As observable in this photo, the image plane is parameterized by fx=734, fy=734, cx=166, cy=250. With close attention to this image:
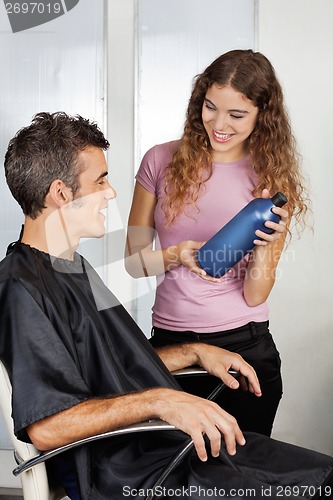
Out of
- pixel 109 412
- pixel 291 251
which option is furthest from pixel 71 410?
pixel 291 251

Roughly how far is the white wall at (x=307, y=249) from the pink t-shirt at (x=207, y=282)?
115 cm

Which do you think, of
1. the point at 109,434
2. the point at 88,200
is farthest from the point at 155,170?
the point at 109,434

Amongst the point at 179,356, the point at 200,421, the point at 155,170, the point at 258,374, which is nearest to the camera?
the point at 200,421

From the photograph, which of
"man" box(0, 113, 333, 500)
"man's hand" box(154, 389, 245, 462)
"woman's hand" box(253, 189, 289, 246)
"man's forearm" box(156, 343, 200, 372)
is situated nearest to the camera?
"man's hand" box(154, 389, 245, 462)

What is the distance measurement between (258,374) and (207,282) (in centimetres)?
30

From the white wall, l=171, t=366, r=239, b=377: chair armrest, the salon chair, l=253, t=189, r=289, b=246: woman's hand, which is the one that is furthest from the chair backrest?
the white wall

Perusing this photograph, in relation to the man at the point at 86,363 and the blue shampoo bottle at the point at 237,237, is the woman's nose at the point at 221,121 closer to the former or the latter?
the blue shampoo bottle at the point at 237,237

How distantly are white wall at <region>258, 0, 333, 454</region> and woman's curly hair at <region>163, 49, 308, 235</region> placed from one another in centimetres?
107

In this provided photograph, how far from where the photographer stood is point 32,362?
153cm

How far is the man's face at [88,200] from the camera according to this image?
174 cm

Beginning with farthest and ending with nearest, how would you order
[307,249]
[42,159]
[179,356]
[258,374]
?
[307,249] < [258,374] < [179,356] < [42,159]

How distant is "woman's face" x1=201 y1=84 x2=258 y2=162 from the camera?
2000mm

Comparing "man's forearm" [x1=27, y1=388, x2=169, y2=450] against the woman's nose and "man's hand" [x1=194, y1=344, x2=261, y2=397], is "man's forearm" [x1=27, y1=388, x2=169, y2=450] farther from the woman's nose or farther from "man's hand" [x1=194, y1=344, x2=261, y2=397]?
the woman's nose

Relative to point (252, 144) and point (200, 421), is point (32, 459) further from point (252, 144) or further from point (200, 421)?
point (252, 144)
